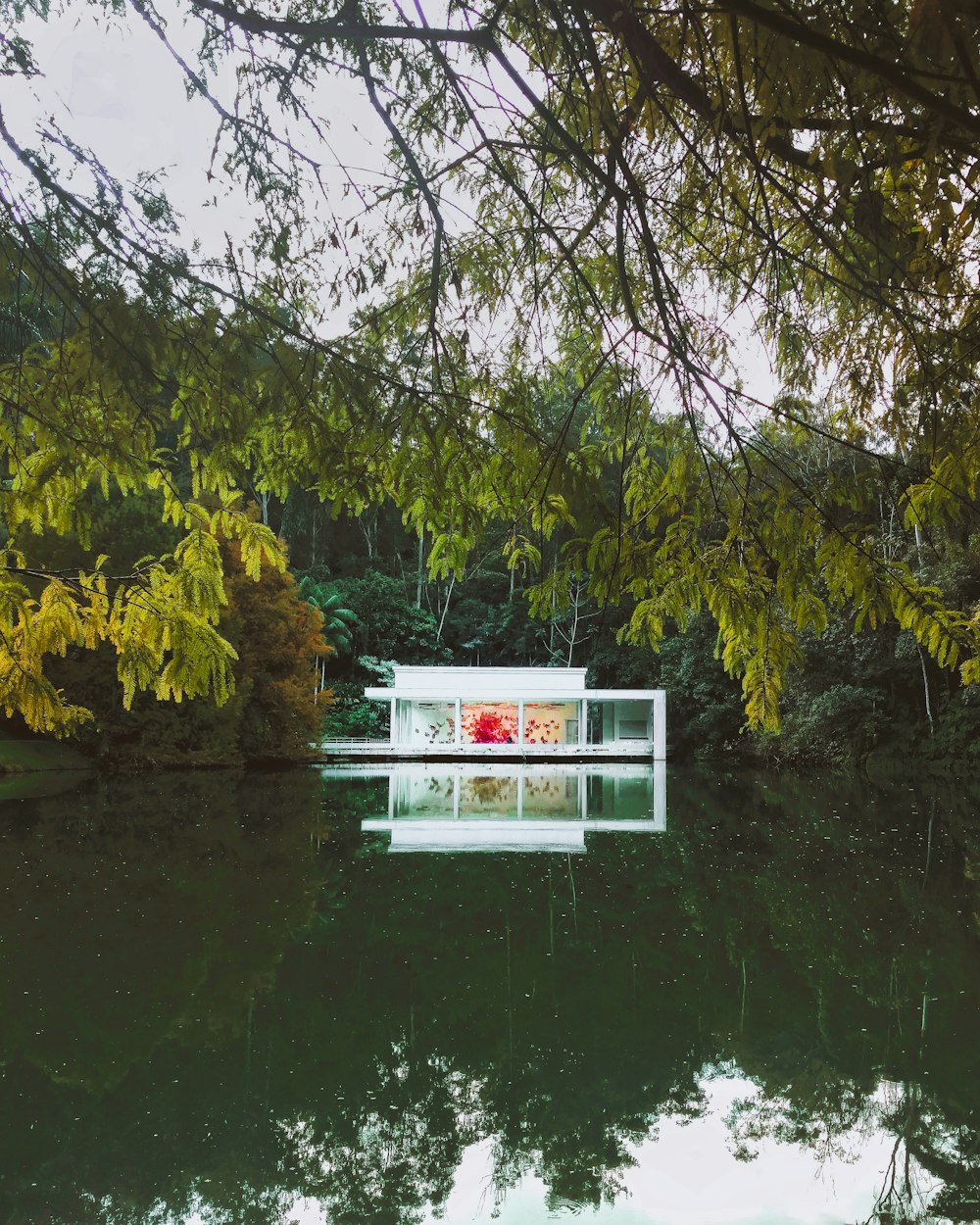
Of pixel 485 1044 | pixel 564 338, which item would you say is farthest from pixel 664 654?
pixel 564 338

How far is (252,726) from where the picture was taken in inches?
869

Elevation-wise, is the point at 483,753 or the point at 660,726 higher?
the point at 660,726

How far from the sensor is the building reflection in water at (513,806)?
36.4 feet

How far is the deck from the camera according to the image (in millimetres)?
26152

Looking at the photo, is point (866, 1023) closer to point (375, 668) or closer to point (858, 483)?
point (858, 483)

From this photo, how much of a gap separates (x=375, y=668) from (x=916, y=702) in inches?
659

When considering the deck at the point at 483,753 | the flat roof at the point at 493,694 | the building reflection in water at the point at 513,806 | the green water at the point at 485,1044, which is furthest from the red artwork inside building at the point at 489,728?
the green water at the point at 485,1044

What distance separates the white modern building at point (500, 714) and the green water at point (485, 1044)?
58.4 feet

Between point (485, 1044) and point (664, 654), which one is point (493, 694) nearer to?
point (664, 654)

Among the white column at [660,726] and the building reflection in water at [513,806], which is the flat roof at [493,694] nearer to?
the white column at [660,726]

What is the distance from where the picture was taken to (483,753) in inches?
1069

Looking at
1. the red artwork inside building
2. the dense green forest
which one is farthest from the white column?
the red artwork inside building

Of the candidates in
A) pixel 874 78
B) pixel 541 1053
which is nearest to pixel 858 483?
pixel 874 78

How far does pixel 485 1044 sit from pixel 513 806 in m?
11.0
